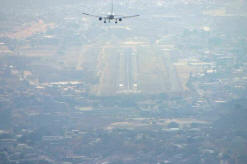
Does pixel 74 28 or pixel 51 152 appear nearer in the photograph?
pixel 51 152

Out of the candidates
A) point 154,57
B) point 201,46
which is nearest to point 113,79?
point 154,57

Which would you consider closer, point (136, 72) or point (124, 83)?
point (124, 83)

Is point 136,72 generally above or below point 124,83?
above

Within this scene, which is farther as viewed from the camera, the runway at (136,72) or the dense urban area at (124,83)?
the runway at (136,72)

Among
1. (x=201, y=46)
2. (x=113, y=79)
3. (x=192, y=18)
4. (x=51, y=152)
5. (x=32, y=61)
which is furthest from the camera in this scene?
(x=192, y=18)

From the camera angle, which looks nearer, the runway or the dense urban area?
the dense urban area

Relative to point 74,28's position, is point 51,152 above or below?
below

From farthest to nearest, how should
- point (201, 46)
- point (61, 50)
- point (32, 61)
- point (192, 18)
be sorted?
point (192, 18) < point (201, 46) < point (61, 50) < point (32, 61)

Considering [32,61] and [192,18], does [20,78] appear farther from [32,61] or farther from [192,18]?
[192,18]
